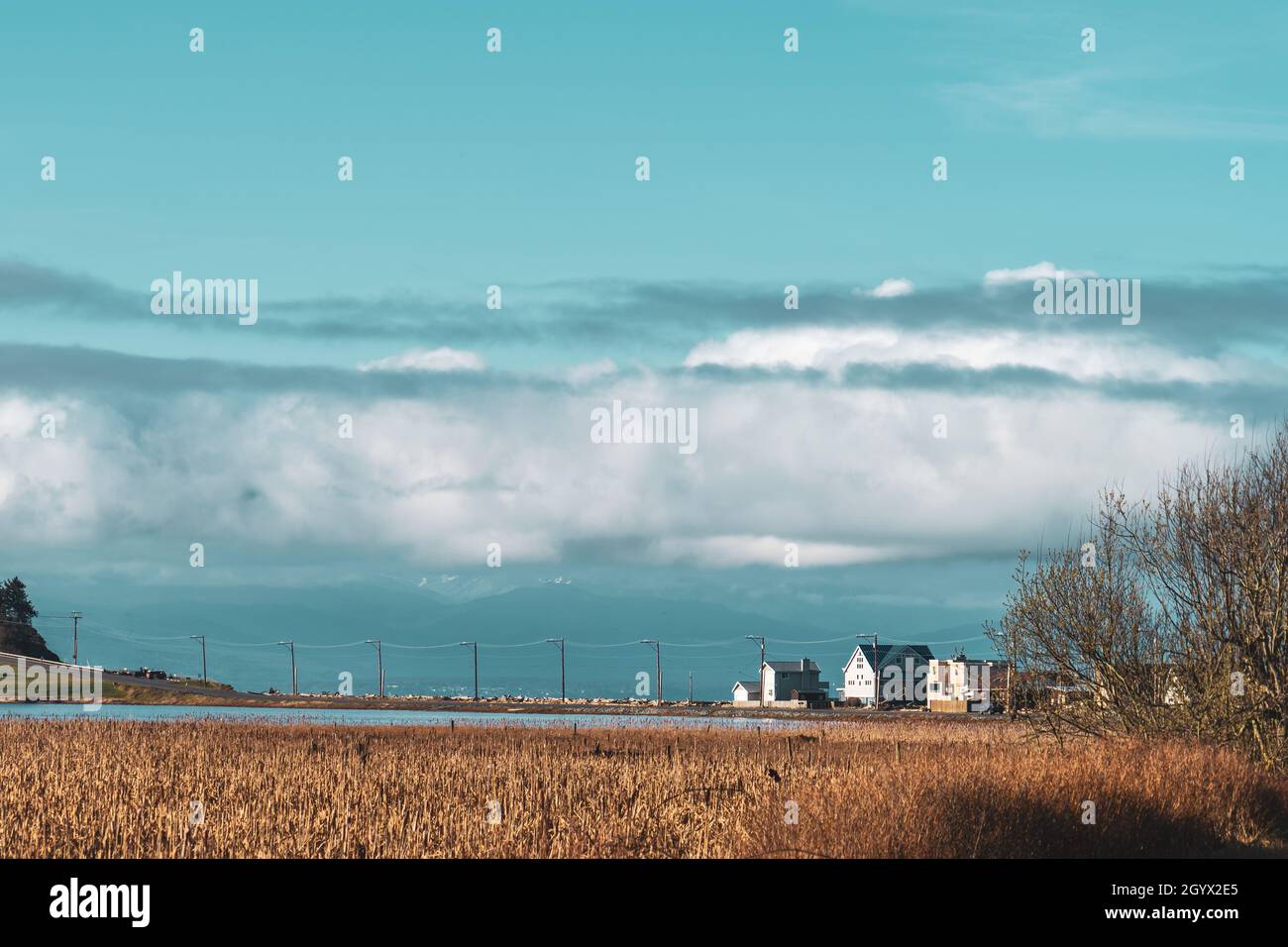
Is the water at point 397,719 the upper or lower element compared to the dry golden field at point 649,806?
lower

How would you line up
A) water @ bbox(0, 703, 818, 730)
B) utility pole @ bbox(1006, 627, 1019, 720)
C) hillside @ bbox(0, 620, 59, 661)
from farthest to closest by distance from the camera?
hillside @ bbox(0, 620, 59, 661), water @ bbox(0, 703, 818, 730), utility pole @ bbox(1006, 627, 1019, 720)

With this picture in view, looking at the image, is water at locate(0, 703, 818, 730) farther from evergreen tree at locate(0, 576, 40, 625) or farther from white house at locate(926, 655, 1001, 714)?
evergreen tree at locate(0, 576, 40, 625)

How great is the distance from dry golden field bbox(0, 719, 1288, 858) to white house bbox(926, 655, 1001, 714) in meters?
118

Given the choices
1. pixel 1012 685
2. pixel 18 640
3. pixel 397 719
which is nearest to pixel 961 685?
pixel 397 719

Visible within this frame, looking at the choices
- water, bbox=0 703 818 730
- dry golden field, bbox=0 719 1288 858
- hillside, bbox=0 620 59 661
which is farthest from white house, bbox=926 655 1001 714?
dry golden field, bbox=0 719 1288 858

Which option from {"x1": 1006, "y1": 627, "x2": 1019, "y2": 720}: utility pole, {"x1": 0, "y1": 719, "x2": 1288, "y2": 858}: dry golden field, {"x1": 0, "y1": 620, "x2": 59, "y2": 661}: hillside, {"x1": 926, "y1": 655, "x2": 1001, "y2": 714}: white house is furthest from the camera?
{"x1": 0, "y1": 620, "x2": 59, "y2": 661}: hillside

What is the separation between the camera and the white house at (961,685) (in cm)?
15800

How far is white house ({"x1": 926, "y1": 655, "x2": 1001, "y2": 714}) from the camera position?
158000 mm

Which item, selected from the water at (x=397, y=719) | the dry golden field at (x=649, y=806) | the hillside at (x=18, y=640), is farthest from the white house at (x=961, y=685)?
the dry golden field at (x=649, y=806)

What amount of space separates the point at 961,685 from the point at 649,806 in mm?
136307

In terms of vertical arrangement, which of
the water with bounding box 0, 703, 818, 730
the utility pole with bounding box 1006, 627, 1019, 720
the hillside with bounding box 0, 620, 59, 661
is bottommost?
the water with bounding box 0, 703, 818, 730

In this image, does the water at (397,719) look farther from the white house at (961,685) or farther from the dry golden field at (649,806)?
the dry golden field at (649,806)

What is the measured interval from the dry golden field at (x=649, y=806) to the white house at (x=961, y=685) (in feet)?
387
